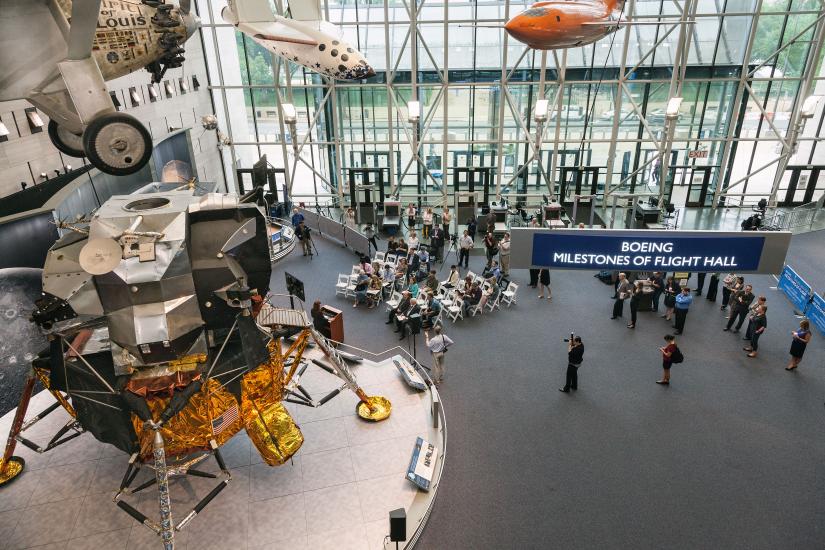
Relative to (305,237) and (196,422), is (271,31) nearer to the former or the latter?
(305,237)

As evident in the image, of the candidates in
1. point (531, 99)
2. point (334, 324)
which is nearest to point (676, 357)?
point (334, 324)

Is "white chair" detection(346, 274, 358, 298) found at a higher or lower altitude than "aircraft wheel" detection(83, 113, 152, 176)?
lower

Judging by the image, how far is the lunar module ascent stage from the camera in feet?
20.3

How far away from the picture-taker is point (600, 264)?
7695 millimetres

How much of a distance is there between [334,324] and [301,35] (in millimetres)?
6993

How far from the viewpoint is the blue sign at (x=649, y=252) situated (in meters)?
7.28

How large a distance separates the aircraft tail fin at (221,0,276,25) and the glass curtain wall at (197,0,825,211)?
6.53 metres

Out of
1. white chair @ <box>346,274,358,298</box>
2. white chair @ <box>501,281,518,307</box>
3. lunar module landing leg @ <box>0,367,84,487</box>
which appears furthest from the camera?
white chair @ <box>346,274,358,298</box>

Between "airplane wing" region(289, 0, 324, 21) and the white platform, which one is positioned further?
"airplane wing" region(289, 0, 324, 21)

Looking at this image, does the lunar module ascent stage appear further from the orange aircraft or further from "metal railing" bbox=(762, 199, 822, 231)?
"metal railing" bbox=(762, 199, 822, 231)

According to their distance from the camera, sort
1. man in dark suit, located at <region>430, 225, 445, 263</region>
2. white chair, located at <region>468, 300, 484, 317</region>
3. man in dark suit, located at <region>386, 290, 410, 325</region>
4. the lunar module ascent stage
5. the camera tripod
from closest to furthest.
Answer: the lunar module ascent stage → man in dark suit, located at <region>386, 290, 410, 325</region> → white chair, located at <region>468, 300, 484, 317</region> → man in dark suit, located at <region>430, 225, 445, 263</region> → the camera tripod

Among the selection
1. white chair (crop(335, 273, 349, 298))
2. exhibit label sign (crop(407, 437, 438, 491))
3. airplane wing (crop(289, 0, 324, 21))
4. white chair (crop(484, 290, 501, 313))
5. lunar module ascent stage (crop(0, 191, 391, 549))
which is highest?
airplane wing (crop(289, 0, 324, 21))

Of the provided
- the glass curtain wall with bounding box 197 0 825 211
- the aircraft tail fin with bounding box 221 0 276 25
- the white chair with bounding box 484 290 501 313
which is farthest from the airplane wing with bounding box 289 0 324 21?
the white chair with bounding box 484 290 501 313

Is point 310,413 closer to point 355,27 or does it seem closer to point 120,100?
point 120,100
